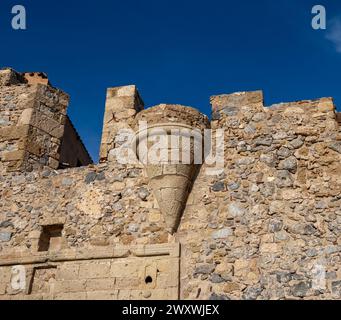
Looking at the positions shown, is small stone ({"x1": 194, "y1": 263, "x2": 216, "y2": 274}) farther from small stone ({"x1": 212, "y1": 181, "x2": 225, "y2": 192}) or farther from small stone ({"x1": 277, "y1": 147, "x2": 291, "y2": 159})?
small stone ({"x1": 277, "y1": 147, "x2": 291, "y2": 159})

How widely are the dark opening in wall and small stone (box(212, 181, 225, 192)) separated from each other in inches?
73.0

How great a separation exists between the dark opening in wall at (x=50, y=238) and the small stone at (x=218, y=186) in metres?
1.85

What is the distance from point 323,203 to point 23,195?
352cm

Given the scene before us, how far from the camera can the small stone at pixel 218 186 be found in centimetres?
533

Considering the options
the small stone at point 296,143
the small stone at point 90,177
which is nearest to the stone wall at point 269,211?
the small stone at point 296,143

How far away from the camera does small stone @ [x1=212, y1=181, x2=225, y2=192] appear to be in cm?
533

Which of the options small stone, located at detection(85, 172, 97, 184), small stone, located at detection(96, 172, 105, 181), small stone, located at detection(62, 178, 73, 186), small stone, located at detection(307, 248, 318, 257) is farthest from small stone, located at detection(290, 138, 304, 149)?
small stone, located at detection(62, 178, 73, 186)

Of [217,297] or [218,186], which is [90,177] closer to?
[218,186]

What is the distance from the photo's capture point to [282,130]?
5.43 m

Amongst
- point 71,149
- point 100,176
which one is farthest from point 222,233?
point 71,149

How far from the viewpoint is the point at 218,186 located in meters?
5.36

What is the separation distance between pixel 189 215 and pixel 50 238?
171cm

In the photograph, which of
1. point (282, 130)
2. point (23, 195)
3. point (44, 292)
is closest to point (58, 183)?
point (23, 195)
